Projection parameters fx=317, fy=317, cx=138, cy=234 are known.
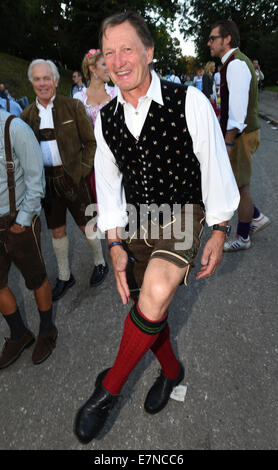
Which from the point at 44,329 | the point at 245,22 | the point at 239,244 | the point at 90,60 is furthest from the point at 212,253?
the point at 245,22

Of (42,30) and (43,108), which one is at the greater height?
(42,30)

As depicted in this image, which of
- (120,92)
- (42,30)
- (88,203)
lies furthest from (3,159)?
(42,30)

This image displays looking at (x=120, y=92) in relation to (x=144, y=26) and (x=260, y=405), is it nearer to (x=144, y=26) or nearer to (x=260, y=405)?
(x=144, y=26)

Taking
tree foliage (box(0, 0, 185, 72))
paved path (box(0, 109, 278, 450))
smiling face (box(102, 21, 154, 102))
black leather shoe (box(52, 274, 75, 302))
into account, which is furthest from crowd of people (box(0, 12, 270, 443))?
tree foliage (box(0, 0, 185, 72))

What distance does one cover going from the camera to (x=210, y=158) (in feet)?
5.08

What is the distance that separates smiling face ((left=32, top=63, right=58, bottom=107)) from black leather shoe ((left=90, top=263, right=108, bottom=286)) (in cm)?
172

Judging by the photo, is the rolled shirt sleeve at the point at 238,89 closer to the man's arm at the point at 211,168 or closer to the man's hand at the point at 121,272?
the man's arm at the point at 211,168

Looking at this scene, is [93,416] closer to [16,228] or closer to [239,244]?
[16,228]

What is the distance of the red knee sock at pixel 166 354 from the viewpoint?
1.91m

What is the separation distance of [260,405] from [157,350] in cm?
73

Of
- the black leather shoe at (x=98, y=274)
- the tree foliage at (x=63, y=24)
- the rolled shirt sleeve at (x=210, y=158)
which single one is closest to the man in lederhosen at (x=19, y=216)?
the black leather shoe at (x=98, y=274)

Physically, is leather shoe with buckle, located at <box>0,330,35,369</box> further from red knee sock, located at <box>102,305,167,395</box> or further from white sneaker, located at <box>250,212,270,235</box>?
white sneaker, located at <box>250,212,270,235</box>

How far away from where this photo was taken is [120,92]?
163 cm

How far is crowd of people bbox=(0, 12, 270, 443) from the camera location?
1519 mm
